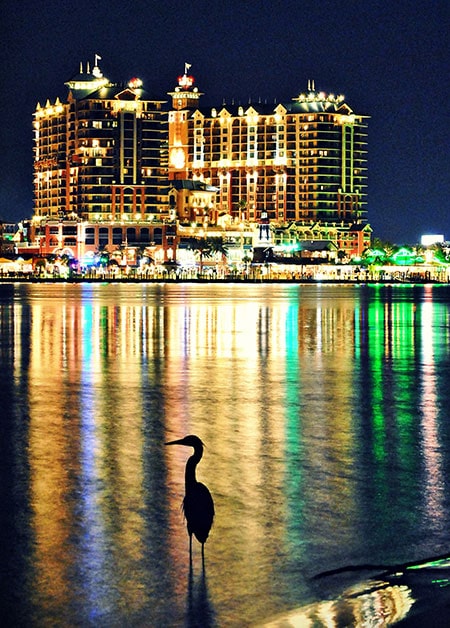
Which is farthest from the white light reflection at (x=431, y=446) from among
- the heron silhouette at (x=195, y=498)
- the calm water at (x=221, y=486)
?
the heron silhouette at (x=195, y=498)

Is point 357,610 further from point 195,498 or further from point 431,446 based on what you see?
point 431,446

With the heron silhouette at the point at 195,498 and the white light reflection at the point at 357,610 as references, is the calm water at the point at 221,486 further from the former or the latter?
the heron silhouette at the point at 195,498

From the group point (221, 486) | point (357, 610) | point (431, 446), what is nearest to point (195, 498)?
point (357, 610)

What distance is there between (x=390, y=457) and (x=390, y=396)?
8.01 metres

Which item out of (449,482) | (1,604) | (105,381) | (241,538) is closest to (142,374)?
(105,381)

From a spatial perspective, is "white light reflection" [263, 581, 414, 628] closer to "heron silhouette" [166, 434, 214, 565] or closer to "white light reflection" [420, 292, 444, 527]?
"heron silhouette" [166, 434, 214, 565]

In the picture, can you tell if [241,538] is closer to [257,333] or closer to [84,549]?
[84,549]

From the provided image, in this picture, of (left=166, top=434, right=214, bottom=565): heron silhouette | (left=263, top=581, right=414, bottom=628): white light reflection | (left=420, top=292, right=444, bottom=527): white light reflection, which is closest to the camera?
(left=263, top=581, right=414, bottom=628): white light reflection

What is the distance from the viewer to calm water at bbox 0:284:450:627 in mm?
10195

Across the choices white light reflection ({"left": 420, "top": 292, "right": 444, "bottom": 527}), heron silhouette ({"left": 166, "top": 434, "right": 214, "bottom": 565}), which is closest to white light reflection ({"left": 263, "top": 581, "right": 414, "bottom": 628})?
heron silhouette ({"left": 166, "top": 434, "right": 214, "bottom": 565})

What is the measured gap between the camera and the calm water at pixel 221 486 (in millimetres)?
10195

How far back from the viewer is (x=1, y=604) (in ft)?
32.9

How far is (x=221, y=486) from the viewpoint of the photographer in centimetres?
1438

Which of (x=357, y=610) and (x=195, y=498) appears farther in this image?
(x=195, y=498)
